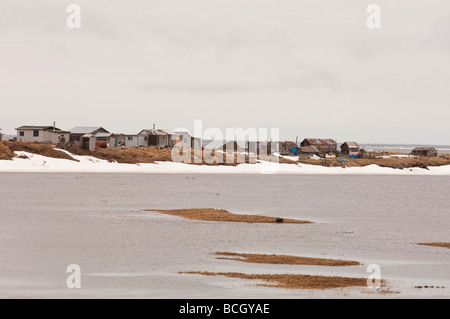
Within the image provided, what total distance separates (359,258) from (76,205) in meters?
28.6

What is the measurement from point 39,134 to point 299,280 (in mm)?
103285

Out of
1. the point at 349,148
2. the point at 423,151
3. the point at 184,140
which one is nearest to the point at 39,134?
the point at 184,140

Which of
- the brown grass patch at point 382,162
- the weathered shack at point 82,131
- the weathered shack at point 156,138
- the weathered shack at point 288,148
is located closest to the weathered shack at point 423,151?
the brown grass patch at point 382,162

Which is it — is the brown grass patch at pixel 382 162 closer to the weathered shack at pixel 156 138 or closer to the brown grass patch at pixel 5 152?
the weathered shack at pixel 156 138

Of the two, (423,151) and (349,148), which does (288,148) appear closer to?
(349,148)

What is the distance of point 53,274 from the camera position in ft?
75.7

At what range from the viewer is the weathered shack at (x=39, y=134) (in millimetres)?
119250

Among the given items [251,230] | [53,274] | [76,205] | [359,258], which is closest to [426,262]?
[359,258]

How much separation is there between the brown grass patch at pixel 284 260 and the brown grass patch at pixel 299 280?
111 inches

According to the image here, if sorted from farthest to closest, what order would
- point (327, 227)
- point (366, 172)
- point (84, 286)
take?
1. point (366, 172)
2. point (327, 227)
3. point (84, 286)

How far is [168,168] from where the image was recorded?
11506cm

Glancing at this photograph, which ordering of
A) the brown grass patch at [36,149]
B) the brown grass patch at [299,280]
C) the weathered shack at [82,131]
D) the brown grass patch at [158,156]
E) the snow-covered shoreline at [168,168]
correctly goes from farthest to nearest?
the weathered shack at [82,131] < the brown grass patch at [158,156] < the brown grass patch at [36,149] < the snow-covered shoreline at [168,168] < the brown grass patch at [299,280]

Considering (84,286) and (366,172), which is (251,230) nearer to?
(84,286)
